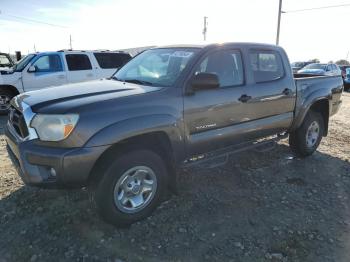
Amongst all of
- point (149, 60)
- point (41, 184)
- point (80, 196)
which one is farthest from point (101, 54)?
point (41, 184)

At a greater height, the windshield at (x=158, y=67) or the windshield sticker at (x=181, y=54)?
the windshield sticker at (x=181, y=54)

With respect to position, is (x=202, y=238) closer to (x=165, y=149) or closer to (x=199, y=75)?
(x=165, y=149)

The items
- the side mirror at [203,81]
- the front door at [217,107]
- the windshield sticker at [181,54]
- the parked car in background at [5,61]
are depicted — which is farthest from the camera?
the parked car in background at [5,61]

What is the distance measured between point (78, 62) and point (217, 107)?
7361mm

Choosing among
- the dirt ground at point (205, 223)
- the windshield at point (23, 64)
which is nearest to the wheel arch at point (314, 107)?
the dirt ground at point (205, 223)

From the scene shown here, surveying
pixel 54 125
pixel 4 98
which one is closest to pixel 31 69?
pixel 4 98

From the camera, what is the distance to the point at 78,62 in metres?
10.3

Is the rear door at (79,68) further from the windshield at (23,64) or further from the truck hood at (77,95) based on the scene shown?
the truck hood at (77,95)

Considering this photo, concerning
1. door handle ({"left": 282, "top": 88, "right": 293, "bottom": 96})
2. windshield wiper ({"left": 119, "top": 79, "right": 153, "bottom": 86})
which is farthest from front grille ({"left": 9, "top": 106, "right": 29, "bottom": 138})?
door handle ({"left": 282, "top": 88, "right": 293, "bottom": 96})

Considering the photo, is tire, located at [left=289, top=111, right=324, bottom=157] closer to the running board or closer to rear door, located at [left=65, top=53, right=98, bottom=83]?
the running board

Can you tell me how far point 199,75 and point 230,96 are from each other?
64cm

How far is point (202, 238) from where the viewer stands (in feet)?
11.0

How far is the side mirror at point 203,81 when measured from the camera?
11.9 ft

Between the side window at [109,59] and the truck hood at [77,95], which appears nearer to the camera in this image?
the truck hood at [77,95]
